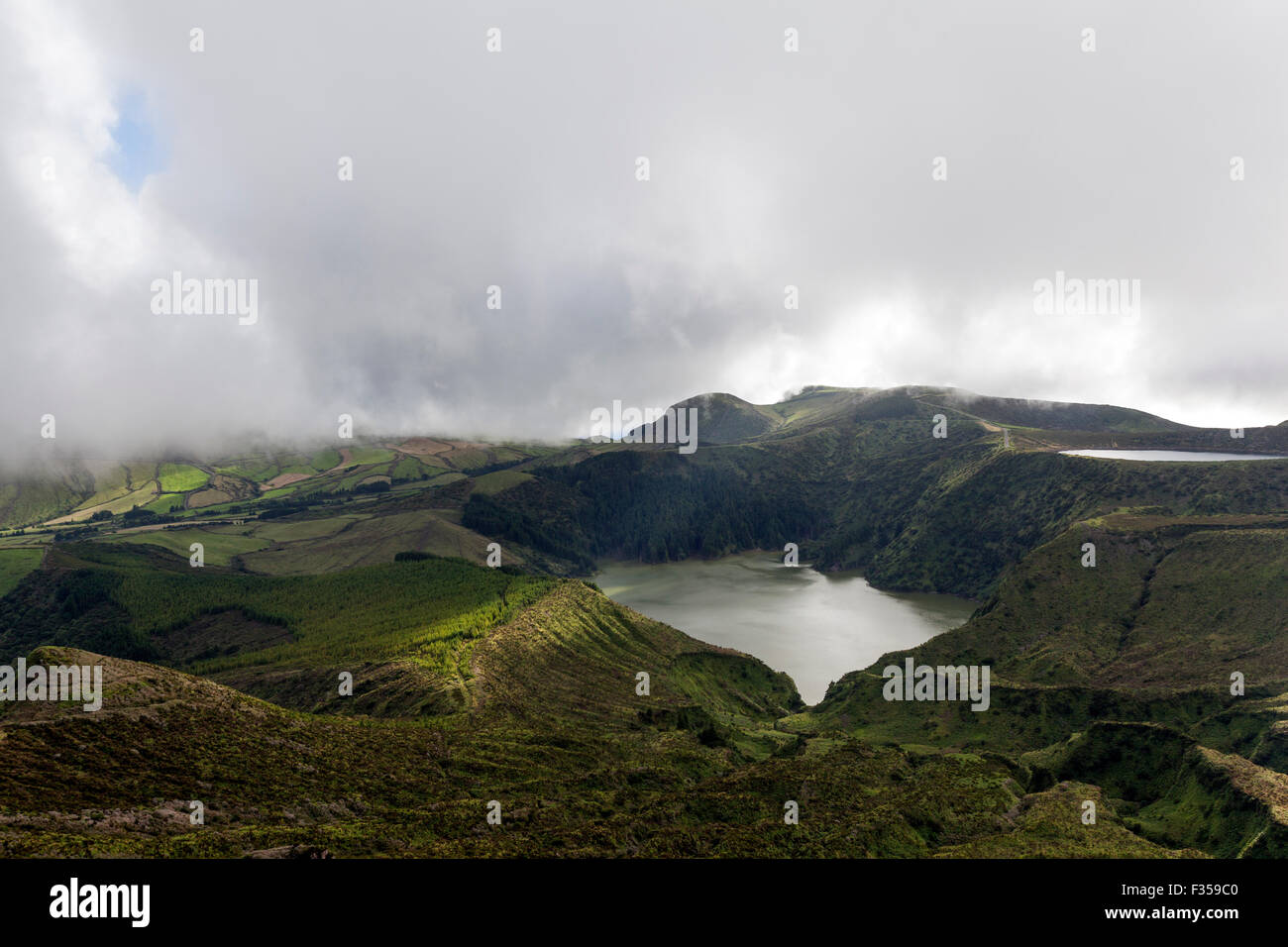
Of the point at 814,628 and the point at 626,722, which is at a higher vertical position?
the point at 626,722

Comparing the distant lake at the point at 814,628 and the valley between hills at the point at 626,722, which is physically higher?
the valley between hills at the point at 626,722

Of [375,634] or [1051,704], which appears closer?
[1051,704]

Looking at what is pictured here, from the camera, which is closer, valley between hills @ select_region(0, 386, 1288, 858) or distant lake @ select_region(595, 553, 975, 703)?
valley between hills @ select_region(0, 386, 1288, 858)

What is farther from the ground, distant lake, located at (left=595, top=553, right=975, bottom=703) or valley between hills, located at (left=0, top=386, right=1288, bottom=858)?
valley between hills, located at (left=0, top=386, right=1288, bottom=858)

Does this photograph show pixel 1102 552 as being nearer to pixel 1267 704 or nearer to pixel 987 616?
pixel 987 616

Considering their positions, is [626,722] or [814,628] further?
[814,628]

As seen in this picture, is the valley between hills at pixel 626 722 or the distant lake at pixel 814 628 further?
the distant lake at pixel 814 628

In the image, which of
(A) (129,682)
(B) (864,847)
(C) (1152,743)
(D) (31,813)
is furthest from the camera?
(C) (1152,743)
